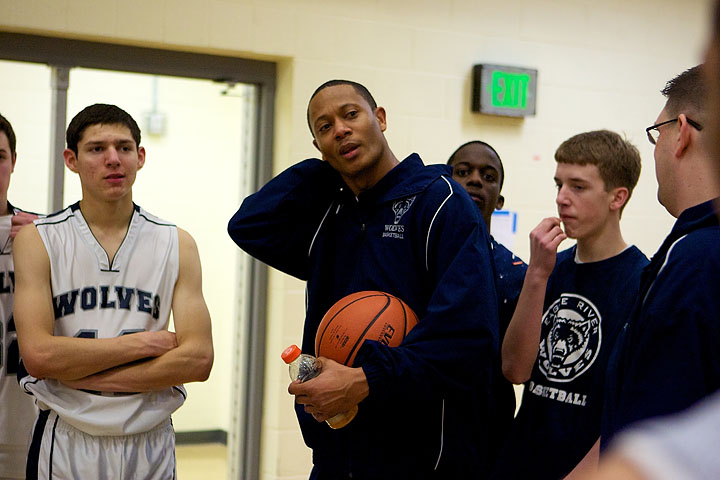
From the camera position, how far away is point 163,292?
2709 millimetres

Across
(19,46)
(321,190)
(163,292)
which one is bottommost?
(163,292)

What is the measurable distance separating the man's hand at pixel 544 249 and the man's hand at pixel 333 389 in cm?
77

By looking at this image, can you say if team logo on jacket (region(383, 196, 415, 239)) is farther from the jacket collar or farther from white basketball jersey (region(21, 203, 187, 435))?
white basketball jersey (region(21, 203, 187, 435))

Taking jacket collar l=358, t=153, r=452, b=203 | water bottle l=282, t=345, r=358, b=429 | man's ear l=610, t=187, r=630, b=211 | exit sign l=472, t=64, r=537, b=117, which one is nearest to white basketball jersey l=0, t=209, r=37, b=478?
water bottle l=282, t=345, r=358, b=429

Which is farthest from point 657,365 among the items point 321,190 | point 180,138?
point 180,138

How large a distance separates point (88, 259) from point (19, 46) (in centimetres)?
168

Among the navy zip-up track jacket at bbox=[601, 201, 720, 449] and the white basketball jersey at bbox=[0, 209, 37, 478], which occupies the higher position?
the navy zip-up track jacket at bbox=[601, 201, 720, 449]

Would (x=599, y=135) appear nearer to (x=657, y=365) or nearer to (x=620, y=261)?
(x=620, y=261)

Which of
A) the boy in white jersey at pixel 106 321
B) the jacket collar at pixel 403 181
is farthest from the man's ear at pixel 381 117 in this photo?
the boy in white jersey at pixel 106 321

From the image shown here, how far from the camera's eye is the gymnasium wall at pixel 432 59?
4.02 metres

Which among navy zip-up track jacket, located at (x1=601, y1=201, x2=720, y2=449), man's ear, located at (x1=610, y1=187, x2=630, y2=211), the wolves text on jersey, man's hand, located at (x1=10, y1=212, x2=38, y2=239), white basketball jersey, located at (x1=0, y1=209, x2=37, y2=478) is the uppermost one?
man's ear, located at (x1=610, y1=187, x2=630, y2=211)

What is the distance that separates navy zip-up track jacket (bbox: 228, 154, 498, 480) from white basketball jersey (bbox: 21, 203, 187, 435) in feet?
1.71

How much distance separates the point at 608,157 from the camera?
2.76 metres

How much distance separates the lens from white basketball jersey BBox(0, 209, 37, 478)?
2764mm
